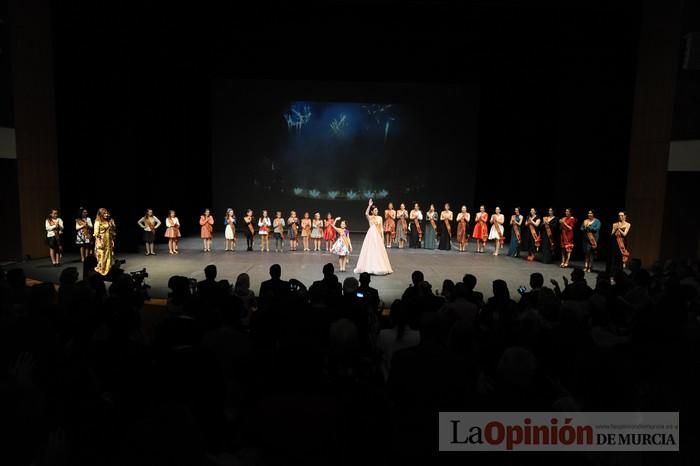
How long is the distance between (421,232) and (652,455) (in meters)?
12.0

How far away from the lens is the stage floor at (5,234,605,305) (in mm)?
8836

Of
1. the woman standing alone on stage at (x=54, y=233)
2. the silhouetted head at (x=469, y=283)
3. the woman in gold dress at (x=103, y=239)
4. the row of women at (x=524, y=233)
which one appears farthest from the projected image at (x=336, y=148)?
the silhouetted head at (x=469, y=283)

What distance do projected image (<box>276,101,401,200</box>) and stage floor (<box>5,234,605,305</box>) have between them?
164 inches

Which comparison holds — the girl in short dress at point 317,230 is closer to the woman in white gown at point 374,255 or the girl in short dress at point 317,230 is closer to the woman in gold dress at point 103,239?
the woman in white gown at point 374,255

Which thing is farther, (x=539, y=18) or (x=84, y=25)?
(x=539, y=18)

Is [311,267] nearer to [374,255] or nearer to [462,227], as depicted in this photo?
[374,255]

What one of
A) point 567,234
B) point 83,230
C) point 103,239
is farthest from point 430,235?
point 83,230

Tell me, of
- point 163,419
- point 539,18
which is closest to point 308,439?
point 163,419

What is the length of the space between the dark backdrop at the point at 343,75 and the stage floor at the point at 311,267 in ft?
6.29

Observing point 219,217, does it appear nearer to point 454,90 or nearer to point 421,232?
point 421,232

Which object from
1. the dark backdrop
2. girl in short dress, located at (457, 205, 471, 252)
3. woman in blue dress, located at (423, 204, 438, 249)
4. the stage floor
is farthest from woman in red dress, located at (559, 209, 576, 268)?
woman in blue dress, located at (423, 204, 438, 249)

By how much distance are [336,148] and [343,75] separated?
2.35 meters

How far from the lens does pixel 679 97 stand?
9477mm

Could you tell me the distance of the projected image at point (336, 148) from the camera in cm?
1639
